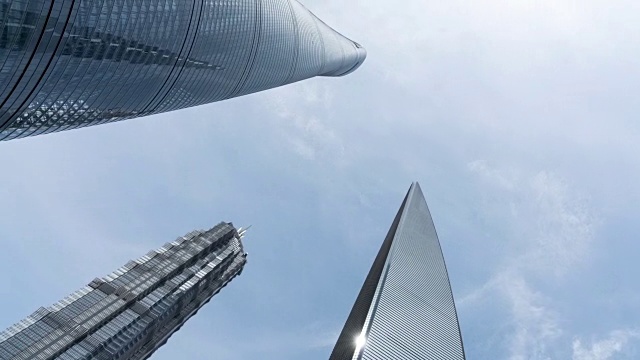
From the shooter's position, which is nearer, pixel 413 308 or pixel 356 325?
pixel 356 325

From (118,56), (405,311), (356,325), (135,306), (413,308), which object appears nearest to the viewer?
(118,56)

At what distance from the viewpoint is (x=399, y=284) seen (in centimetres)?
14688

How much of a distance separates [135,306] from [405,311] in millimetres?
63342

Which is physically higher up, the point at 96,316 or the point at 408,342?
the point at 408,342

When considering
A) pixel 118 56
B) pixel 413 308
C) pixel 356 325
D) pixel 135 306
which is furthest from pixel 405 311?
pixel 118 56

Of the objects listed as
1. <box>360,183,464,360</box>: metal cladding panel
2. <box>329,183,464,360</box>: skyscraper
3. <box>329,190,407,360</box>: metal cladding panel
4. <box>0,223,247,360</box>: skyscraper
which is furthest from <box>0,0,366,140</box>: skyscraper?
<box>360,183,464,360</box>: metal cladding panel

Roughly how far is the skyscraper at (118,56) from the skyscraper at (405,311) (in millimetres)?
56802

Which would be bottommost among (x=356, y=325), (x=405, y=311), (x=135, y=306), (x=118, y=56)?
(x=135, y=306)

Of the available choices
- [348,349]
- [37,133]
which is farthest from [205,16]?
[348,349]

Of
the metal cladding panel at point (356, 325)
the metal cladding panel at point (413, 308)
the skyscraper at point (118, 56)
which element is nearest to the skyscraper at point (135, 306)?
the metal cladding panel at point (356, 325)

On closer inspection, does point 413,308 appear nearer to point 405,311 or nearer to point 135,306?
point 405,311

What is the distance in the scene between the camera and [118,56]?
70.5 metres

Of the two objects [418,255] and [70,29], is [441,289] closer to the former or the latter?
[418,255]

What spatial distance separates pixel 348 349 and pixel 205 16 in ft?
227
